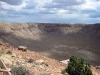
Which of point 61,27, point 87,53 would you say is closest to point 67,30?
point 61,27

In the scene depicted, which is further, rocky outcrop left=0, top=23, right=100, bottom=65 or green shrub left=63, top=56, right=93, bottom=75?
rocky outcrop left=0, top=23, right=100, bottom=65

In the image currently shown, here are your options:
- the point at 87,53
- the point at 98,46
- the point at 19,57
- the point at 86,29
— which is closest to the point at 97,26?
the point at 86,29

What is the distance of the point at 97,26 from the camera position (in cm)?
7444

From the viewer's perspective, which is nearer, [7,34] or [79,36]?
[7,34]

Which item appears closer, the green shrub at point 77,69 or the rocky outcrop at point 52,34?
the green shrub at point 77,69

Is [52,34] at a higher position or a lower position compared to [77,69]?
lower

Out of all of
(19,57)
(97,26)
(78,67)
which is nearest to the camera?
(78,67)

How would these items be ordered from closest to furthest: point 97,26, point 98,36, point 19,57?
1. point 19,57
2. point 98,36
3. point 97,26

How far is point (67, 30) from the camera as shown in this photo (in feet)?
252

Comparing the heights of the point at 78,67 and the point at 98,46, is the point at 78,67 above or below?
above

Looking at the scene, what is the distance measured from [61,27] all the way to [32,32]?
11.2 metres

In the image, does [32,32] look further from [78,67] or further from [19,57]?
[78,67]

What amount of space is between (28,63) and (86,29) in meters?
57.9

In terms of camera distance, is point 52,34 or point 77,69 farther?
point 52,34
